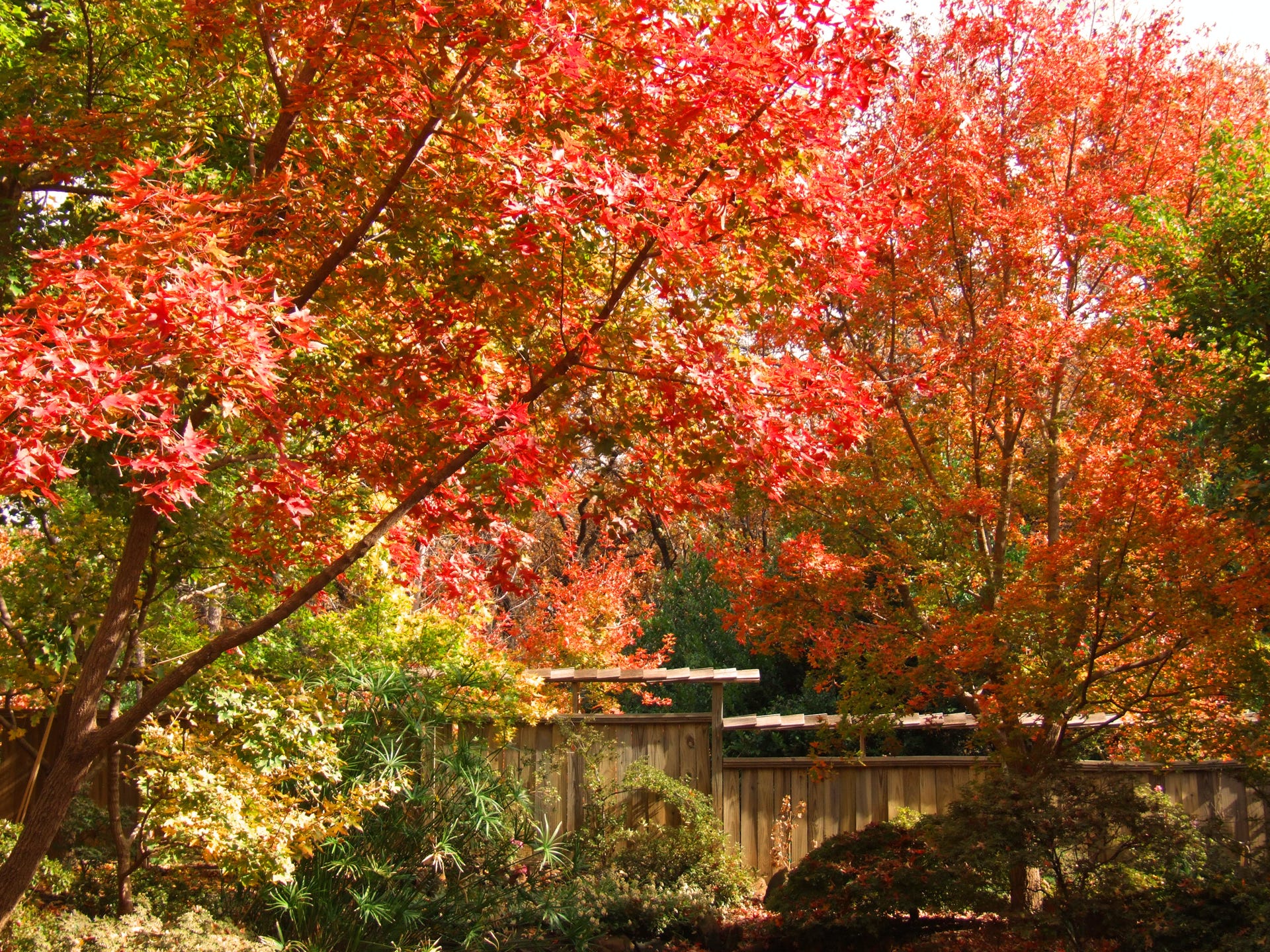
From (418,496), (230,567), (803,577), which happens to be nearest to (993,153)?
(803,577)

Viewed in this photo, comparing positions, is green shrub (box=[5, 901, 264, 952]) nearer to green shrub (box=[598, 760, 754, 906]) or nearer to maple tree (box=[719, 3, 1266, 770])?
green shrub (box=[598, 760, 754, 906])

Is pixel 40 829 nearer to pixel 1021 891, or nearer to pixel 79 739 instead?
pixel 79 739

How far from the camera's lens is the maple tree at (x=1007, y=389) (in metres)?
6.09

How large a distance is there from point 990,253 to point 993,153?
2.34ft

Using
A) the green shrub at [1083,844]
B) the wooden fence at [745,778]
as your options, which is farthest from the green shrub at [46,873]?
the green shrub at [1083,844]

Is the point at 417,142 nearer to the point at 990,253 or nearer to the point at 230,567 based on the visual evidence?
the point at 230,567

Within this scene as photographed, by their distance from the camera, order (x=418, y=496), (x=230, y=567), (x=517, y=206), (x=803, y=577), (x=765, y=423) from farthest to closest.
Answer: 1. (x=803, y=577)
2. (x=230, y=567)
3. (x=418, y=496)
4. (x=765, y=423)
5. (x=517, y=206)

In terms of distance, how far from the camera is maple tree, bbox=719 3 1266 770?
20.0 ft

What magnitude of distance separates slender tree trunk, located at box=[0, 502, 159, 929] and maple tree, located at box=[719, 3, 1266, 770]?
3.85m

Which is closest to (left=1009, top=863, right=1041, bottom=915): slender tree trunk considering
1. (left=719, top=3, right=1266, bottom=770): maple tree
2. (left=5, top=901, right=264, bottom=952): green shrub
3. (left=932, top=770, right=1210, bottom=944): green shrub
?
(left=932, top=770, right=1210, bottom=944): green shrub

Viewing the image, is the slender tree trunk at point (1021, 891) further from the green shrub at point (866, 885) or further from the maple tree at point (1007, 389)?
the maple tree at point (1007, 389)

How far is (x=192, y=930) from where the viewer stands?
5.15 metres

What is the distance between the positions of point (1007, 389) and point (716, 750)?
3.62 metres

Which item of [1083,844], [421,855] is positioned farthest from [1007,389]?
[421,855]
